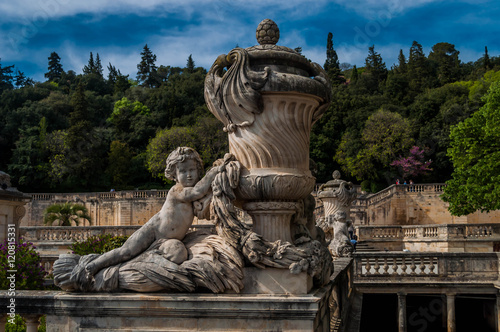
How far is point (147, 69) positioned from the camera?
295 feet

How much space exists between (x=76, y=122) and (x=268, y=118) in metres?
50.7

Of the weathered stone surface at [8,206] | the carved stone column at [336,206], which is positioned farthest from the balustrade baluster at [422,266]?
the weathered stone surface at [8,206]

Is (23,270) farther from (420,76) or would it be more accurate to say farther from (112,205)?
(420,76)

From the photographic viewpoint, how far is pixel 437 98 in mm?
50094

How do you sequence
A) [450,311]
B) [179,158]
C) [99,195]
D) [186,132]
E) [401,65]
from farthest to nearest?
[401,65] < [186,132] < [99,195] < [450,311] < [179,158]

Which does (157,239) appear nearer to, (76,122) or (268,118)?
(268,118)

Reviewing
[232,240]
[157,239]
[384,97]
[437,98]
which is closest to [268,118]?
[232,240]

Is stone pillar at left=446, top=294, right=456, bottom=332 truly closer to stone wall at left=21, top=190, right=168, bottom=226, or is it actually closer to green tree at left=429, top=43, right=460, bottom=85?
stone wall at left=21, top=190, right=168, bottom=226

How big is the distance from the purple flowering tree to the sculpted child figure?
4357 centimetres

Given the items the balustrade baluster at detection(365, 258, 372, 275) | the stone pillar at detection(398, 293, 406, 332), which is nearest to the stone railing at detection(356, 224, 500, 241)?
the stone pillar at detection(398, 293, 406, 332)

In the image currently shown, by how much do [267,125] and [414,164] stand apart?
4365 cm

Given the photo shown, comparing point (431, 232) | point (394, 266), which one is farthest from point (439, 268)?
point (431, 232)

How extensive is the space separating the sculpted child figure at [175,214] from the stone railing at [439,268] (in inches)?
375

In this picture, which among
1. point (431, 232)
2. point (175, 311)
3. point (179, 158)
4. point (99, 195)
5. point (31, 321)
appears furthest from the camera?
point (99, 195)
